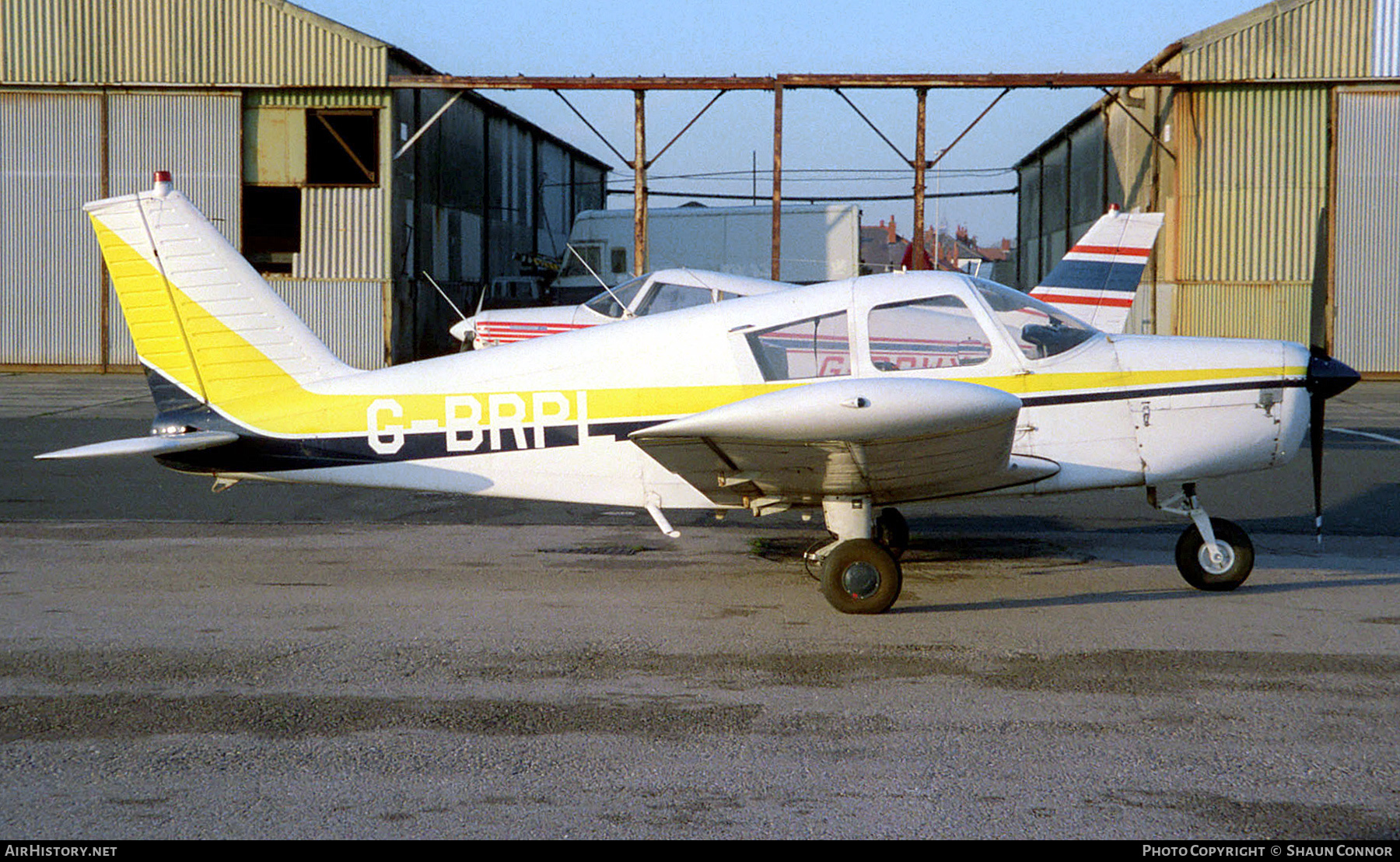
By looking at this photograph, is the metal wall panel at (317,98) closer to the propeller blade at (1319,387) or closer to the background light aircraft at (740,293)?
the background light aircraft at (740,293)

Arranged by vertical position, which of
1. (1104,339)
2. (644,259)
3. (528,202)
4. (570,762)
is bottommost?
(570,762)

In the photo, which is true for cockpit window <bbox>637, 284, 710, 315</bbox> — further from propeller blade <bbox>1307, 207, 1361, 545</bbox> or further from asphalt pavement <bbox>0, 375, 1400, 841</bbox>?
propeller blade <bbox>1307, 207, 1361, 545</bbox>

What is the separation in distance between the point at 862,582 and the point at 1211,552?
87.1 inches

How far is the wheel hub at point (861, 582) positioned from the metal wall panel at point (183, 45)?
888 inches

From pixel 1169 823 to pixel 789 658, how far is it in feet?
7.51

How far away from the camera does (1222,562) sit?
718 centimetres

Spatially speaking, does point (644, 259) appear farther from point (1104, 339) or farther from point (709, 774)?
point (709, 774)

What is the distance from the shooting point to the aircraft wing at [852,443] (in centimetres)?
589

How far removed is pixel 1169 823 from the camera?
3715mm

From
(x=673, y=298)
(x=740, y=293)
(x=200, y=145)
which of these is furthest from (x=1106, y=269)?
(x=200, y=145)

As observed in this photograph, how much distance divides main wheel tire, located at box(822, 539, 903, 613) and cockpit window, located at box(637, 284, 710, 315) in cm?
725

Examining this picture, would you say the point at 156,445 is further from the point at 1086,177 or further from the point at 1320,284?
the point at 1086,177
